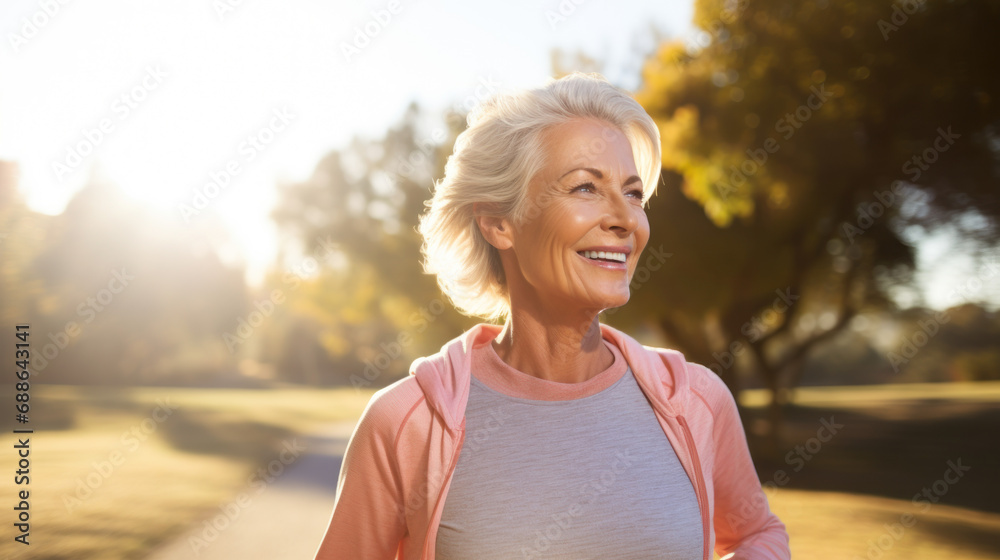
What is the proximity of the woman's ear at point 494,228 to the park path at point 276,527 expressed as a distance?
5.69 meters

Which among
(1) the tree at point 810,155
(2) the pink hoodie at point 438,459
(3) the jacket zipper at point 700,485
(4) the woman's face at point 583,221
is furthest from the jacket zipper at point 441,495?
(1) the tree at point 810,155

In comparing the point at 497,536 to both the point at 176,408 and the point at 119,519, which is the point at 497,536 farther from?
the point at 176,408

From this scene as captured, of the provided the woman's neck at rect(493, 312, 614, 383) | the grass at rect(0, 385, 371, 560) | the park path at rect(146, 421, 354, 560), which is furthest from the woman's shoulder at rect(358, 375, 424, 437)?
the grass at rect(0, 385, 371, 560)

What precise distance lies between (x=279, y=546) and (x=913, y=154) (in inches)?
405

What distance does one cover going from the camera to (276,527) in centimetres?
856

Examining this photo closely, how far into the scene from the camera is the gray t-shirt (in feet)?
6.26

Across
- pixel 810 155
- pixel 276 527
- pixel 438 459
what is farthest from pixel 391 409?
pixel 810 155

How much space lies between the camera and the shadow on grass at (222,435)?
18812 mm

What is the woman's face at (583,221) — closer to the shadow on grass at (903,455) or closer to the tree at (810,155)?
the shadow on grass at (903,455)

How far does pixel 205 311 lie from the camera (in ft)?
137

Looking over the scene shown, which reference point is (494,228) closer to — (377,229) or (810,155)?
(810,155)

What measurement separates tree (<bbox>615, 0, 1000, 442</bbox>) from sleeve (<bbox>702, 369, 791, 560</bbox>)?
8.98 metres

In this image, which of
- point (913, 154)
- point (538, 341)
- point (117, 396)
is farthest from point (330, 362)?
point (538, 341)

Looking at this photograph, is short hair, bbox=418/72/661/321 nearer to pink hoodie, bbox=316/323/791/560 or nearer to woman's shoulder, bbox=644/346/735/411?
pink hoodie, bbox=316/323/791/560
